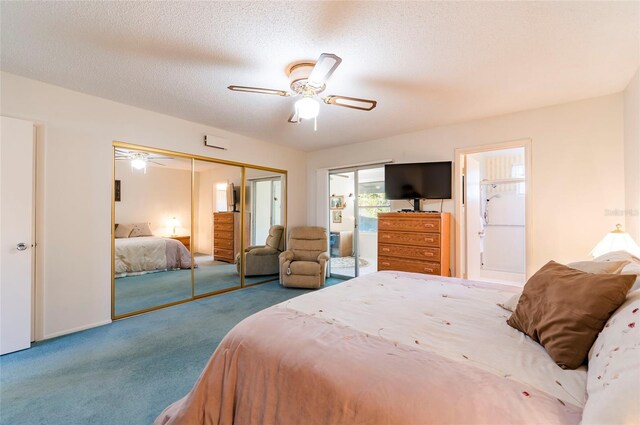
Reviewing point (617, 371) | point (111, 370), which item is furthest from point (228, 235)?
point (617, 371)

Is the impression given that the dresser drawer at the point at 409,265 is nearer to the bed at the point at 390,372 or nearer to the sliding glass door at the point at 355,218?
the sliding glass door at the point at 355,218

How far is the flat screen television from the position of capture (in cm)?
373

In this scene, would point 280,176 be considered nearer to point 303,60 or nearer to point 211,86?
point 211,86

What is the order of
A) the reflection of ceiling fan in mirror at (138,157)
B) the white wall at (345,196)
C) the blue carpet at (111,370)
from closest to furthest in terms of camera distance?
the blue carpet at (111,370) < the reflection of ceiling fan in mirror at (138,157) < the white wall at (345,196)

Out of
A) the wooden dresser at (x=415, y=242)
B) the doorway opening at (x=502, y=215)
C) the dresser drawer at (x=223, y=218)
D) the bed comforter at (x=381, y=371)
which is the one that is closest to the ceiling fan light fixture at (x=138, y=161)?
the dresser drawer at (x=223, y=218)

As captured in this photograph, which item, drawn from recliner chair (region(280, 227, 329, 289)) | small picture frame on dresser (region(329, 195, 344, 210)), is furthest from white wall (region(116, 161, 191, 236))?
small picture frame on dresser (region(329, 195, 344, 210))

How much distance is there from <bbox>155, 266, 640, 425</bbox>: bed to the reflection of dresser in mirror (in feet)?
9.50

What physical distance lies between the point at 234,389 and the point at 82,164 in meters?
2.98

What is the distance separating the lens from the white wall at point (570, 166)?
2.78 meters

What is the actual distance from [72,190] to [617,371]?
159 inches

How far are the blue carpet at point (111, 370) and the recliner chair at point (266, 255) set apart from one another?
1454 mm

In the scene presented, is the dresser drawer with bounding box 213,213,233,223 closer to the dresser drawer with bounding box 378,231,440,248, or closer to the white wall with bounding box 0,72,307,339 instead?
the white wall with bounding box 0,72,307,339

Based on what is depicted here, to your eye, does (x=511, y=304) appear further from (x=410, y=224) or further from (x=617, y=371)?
(x=410, y=224)

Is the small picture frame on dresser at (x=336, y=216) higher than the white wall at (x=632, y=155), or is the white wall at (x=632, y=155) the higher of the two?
the white wall at (x=632, y=155)
